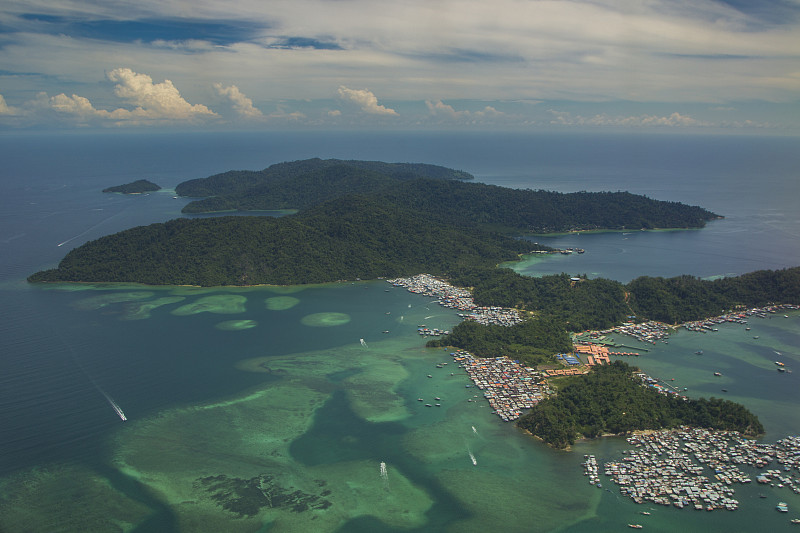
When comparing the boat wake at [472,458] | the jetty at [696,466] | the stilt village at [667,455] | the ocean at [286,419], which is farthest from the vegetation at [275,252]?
the jetty at [696,466]

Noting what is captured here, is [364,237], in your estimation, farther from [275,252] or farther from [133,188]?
[133,188]

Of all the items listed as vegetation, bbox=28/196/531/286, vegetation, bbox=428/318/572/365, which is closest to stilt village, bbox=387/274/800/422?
vegetation, bbox=428/318/572/365

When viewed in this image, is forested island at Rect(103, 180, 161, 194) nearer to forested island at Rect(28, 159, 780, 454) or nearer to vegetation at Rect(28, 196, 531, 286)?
forested island at Rect(28, 159, 780, 454)

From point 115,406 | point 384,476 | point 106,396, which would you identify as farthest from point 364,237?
point 384,476

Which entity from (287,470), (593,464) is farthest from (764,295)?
(287,470)

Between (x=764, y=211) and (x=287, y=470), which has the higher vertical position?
(x=764, y=211)

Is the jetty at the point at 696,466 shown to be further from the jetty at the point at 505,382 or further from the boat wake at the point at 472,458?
the jetty at the point at 505,382

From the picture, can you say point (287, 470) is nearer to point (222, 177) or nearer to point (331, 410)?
point (331, 410)
